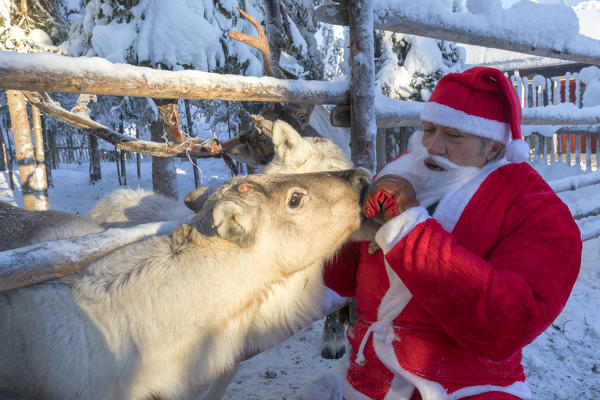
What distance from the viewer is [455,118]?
59.6 inches

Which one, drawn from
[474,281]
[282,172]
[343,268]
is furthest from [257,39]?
[474,281]

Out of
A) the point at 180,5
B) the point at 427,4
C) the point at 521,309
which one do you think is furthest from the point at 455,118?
the point at 180,5

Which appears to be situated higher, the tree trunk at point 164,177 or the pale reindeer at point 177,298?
the pale reindeer at point 177,298

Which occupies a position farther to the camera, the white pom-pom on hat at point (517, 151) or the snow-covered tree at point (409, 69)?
the snow-covered tree at point (409, 69)

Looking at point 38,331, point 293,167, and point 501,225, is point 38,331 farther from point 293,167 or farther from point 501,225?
point 501,225

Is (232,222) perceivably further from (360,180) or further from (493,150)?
(493,150)

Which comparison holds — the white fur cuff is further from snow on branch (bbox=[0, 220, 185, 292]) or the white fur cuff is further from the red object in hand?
snow on branch (bbox=[0, 220, 185, 292])

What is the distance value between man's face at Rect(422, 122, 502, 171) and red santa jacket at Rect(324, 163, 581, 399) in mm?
63

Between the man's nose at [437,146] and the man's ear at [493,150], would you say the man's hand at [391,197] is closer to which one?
the man's nose at [437,146]

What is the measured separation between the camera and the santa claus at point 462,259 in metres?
1.25

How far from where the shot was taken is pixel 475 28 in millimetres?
3199

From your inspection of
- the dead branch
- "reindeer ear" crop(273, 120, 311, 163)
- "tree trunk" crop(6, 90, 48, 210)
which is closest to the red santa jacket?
"reindeer ear" crop(273, 120, 311, 163)

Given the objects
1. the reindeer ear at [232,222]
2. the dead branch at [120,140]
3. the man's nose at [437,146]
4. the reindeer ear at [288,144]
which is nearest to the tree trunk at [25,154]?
the dead branch at [120,140]

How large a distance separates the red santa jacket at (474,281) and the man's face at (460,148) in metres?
0.06
